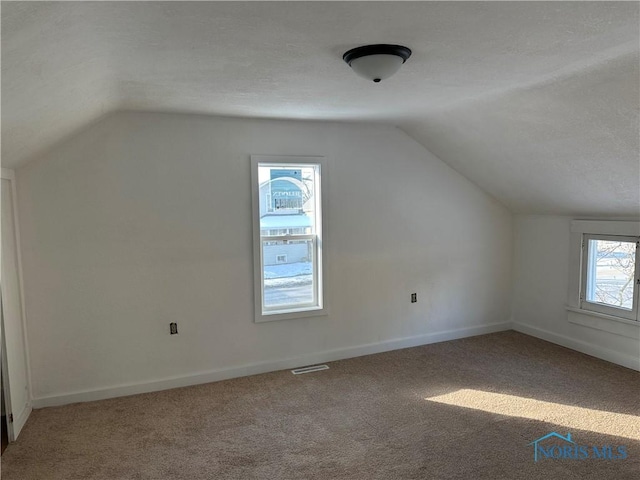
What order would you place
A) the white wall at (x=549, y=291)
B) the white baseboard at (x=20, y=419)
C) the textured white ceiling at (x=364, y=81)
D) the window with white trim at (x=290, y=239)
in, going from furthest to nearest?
the white wall at (x=549, y=291)
the window with white trim at (x=290, y=239)
the white baseboard at (x=20, y=419)
the textured white ceiling at (x=364, y=81)

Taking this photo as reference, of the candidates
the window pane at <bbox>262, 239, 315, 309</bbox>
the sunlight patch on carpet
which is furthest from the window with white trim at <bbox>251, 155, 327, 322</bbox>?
the sunlight patch on carpet

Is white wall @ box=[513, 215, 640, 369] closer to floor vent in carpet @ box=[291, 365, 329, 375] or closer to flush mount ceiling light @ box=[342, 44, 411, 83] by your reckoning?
floor vent in carpet @ box=[291, 365, 329, 375]

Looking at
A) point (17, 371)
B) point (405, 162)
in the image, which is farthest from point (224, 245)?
point (405, 162)

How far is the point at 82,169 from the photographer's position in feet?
10.7

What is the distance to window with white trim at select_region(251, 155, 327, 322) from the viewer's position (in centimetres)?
391

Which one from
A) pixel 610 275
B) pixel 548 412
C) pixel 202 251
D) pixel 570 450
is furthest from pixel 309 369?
pixel 610 275

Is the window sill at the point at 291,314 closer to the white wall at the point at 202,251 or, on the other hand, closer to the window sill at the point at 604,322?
the white wall at the point at 202,251

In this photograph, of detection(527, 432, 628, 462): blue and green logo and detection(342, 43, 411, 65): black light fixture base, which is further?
detection(527, 432, 628, 462): blue and green logo

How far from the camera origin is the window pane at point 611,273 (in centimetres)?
Result: 388

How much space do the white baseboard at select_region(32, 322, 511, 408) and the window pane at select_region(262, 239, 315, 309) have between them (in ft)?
1.74

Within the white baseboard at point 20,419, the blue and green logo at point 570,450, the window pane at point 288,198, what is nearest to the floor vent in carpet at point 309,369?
the window pane at point 288,198

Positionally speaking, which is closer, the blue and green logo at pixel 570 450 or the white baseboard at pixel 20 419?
the blue and green logo at pixel 570 450

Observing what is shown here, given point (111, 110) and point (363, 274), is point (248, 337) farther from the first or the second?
point (111, 110)

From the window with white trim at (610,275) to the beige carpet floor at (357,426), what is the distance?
0.53 metres
